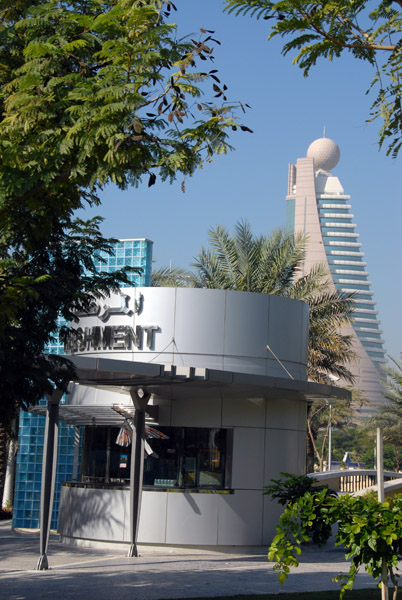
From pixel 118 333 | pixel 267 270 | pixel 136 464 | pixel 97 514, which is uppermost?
pixel 267 270

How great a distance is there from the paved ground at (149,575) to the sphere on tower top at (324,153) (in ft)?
521

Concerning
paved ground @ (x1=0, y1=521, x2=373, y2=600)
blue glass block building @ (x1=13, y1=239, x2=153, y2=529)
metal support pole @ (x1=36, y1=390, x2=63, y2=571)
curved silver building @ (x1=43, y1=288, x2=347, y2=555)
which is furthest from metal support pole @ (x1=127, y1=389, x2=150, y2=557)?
blue glass block building @ (x1=13, y1=239, x2=153, y2=529)

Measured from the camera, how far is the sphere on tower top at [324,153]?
171m

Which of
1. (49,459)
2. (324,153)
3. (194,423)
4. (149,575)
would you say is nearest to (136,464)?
(194,423)

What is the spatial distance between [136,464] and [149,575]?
2881 millimetres

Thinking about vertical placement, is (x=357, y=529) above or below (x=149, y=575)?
above

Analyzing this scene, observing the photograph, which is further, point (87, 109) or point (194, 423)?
point (194, 423)

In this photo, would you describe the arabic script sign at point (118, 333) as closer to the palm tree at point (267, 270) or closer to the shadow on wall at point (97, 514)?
the shadow on wall at point (97, 514)

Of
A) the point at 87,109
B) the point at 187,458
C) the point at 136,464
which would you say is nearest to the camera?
the point at 87,109

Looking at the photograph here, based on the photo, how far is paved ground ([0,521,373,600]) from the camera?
39.7 ft

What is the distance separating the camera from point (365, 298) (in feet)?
550

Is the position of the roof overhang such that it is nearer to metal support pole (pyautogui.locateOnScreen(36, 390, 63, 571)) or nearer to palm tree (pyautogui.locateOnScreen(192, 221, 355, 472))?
metal support pole (pyautogui.locateOnScreen(36, 390, 63, 571))

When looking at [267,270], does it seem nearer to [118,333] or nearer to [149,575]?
[118,333]

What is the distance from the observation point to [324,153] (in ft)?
565
